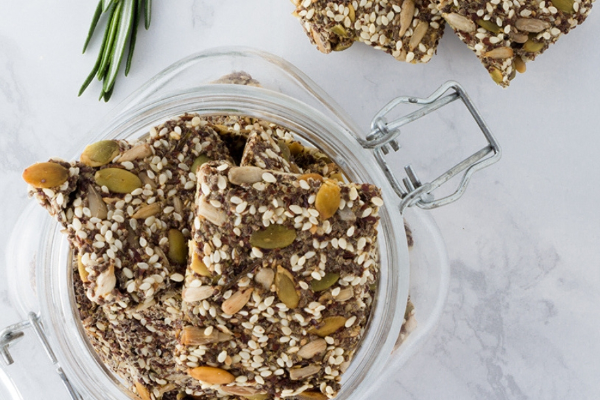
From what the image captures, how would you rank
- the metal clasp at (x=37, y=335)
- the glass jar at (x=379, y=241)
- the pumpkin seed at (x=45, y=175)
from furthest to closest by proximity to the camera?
the metal clasp at (x=37, y=335) < the glass jar at (x=379, y=241) < the pumpkin seed at (x=45, y=175)

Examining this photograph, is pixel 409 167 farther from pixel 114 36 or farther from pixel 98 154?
pixel 114 36

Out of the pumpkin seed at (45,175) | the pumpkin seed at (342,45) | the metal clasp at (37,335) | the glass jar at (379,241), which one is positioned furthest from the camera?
the pumpkin seed at (342,45)

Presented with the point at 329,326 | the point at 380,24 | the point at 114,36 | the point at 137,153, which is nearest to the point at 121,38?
the point at 114,36

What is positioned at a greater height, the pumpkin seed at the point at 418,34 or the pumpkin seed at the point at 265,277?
the pumpkin seed at the point at 418,34

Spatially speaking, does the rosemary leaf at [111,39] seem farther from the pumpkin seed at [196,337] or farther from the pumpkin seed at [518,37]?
the pumpkin seed at [518,37]

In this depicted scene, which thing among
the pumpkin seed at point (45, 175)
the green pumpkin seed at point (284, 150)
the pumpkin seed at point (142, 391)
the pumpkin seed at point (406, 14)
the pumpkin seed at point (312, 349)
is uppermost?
the pumpkin seed at point (406, 14)

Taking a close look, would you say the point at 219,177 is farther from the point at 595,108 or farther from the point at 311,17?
the point at 595,108

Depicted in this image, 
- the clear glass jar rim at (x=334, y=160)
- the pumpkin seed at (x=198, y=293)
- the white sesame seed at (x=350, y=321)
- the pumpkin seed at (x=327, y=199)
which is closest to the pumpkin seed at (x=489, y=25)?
the clear glass jar rim at (x=334, y=160)
